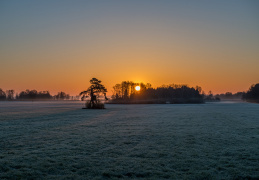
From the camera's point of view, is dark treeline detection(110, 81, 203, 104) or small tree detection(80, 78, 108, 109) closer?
small tree detection(80, 78, 108, 109)

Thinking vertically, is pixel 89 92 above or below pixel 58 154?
above

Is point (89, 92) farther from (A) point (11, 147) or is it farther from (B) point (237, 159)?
(B) point (237, 159)

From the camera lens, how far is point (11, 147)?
32.2ft

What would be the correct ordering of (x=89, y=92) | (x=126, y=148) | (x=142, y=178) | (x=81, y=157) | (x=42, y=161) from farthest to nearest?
(x=89, y=92), (x=126, y=148), (x=81, y=157), (x=42, y=161), (x=142, y=178)

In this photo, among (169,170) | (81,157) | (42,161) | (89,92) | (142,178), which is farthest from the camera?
(89,92)

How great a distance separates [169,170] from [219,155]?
9.58 ft

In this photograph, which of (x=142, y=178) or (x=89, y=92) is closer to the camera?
(x=142, y=178)

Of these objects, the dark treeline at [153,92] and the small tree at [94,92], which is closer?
the small tree at [94,92]

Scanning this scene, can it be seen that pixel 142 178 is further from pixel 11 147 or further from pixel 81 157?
pixel 11 147

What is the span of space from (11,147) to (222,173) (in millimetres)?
9230

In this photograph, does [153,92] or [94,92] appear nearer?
[94,92]

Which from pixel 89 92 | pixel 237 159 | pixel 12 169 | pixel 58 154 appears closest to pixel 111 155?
pixel 58 154

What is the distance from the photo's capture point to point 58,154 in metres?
8.52

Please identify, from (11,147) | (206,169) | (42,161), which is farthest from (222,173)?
(11,147)
